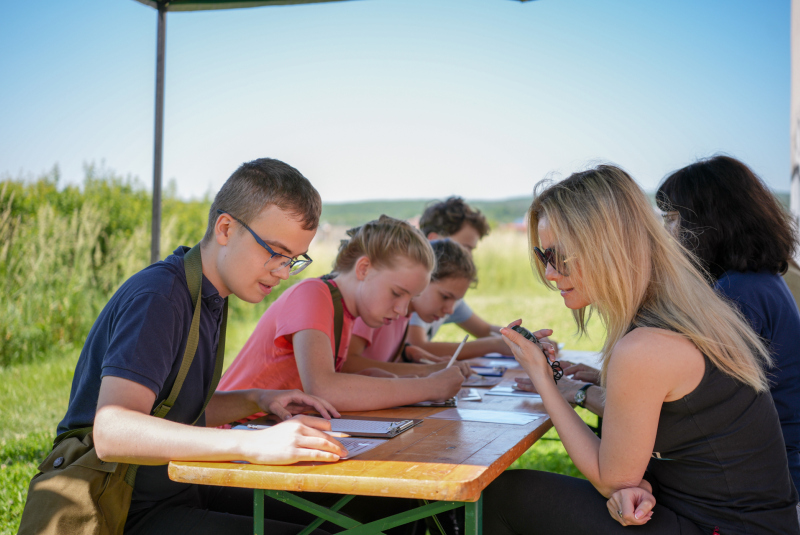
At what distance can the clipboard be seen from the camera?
1712 mm

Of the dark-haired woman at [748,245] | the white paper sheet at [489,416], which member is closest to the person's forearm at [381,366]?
the white paper sheet at [489,416]

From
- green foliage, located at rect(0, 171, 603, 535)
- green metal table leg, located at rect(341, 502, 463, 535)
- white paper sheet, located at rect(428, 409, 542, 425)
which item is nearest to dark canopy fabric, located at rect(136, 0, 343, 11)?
green foliage, located at rect(0, 171, 603, 535)

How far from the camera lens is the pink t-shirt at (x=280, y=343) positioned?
2279mm

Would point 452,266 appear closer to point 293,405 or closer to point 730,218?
point 730,218

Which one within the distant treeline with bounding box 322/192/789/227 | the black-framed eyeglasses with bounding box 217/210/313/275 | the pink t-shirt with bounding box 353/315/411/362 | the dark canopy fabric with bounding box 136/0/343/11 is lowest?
the distant treeline with bounding box 322/192/789/227

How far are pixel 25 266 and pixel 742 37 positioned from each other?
16.8 metres

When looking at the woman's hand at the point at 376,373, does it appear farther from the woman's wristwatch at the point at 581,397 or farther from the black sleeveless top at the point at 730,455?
the black sleeveless top at the point at 730,455

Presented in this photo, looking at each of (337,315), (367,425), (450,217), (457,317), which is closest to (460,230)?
(450,217)

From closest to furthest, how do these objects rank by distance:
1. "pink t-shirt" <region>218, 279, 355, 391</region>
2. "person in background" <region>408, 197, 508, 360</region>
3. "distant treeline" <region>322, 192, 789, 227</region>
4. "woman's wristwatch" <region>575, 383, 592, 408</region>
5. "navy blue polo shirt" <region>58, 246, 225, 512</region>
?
"navy blue polo shirt" <region>58, 246, 225, 512</region> < "woman's wristwatch" <region>575, 383, 592, 408</region> < "pink t-shirt" <region>218, 279, 355, 391</region> < "person in background" <region>408, 197, 508, 360</region> < "distant treeline" <region>322, 192, 789, 227</region>

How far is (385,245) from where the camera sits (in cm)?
268

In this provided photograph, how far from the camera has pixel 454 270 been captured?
343 centimetres

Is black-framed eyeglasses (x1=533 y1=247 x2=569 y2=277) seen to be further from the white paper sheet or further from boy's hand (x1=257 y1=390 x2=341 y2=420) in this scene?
boy's hand (x1=257 y1=390 x2=341 y2=420)

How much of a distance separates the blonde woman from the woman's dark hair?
2.13ft

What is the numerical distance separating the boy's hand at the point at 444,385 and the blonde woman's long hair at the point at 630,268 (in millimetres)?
616
